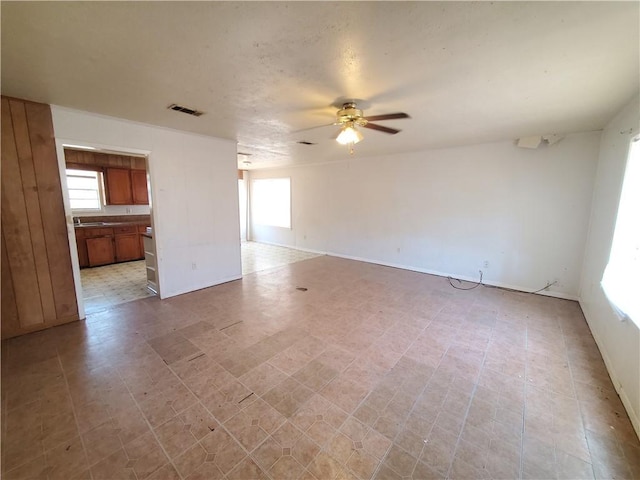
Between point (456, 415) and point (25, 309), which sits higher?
point (25, 309)

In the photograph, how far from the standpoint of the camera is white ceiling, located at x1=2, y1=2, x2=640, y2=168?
1336 millimetres

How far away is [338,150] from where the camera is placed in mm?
5125

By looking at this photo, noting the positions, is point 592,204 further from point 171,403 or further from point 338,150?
point 171,403

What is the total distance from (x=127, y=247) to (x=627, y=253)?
7978 mm

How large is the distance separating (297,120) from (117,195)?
5102 millimetres

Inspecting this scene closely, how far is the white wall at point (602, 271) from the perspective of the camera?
186 centimetres

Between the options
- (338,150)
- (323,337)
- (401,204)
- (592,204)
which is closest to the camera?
(323,337)

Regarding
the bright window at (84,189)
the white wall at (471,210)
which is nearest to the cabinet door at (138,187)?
the bright window at (84,189)

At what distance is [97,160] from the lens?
5.53 meters

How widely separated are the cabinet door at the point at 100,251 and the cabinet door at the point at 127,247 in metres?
0.13

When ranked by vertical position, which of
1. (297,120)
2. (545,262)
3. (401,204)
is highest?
(297,120)

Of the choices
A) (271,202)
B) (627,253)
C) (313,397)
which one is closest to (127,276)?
(271,202)

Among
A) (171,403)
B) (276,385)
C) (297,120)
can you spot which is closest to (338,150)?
(297,120)

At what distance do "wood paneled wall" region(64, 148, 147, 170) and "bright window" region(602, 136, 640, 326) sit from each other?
7.34 metres
